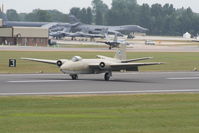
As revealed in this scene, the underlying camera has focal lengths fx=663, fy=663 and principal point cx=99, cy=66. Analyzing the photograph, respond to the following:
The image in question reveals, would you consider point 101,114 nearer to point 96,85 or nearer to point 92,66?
point 96,85

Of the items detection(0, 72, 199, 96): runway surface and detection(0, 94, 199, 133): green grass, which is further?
detection(0, 72, 199, 96): runway surface

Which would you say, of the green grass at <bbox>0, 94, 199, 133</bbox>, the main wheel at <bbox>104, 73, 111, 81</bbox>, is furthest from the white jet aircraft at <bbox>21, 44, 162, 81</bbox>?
the green grass at <bbox>0, 94, 199, 133</bbox>

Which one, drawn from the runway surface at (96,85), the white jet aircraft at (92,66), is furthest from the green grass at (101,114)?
the white jet aircraft at (92,66)

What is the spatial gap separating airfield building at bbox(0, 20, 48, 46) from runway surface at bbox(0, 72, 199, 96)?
79248 mm

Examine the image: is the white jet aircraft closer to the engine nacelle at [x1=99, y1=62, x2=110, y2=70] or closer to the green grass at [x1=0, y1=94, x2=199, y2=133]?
the engine nacelle at [x1=99, y1=62, x2=110, y2=70]

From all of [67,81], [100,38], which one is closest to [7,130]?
[67,81]

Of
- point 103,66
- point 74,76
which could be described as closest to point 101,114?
point 103,66

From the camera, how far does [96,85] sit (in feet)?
129

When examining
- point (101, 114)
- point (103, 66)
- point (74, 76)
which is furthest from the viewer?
point (74, 76)

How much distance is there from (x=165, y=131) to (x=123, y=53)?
26911 mm

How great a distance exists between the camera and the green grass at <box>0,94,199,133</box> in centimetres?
2094

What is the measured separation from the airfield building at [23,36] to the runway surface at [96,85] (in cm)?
7925

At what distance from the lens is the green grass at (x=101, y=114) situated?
68.7 feet

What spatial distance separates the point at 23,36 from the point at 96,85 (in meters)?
90.3
